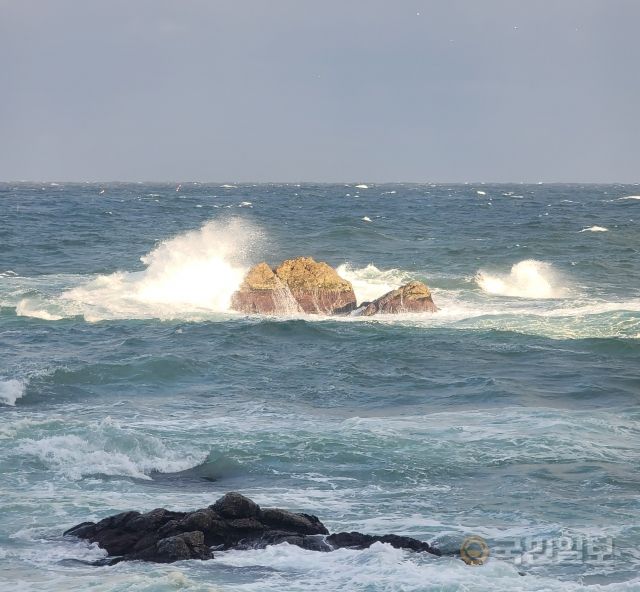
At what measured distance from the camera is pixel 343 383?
63.5ft

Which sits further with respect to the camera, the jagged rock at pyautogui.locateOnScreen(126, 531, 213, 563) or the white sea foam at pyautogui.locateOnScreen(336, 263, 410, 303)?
the white sea foam at pyautogui.locateOnScreen(336, 263, 410, 303)

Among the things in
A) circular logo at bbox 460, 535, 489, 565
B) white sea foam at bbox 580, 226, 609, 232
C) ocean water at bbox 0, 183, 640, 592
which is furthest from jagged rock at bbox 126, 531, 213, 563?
white sea foam at bbox 580, 226, 609, 232

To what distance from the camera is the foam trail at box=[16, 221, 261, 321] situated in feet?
92.3

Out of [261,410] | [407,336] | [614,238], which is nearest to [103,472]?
[261,410]

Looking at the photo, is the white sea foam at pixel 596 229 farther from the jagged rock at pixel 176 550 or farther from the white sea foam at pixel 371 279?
the jagged rock at pixel 176 550

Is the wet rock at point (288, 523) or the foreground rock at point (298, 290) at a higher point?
the foreground rock at point (298, 290)

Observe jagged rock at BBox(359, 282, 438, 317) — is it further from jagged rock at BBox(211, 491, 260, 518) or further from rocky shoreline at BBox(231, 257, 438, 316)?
jagged rock at BBox(211, 491, 260, 518)

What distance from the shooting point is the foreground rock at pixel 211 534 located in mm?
9977

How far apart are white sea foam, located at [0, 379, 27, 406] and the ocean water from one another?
6 centimetres

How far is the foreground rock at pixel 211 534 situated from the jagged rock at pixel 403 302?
16.2 metres

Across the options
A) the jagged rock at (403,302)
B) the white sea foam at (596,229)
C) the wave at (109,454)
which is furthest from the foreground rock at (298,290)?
the white sea foam at (596,229)

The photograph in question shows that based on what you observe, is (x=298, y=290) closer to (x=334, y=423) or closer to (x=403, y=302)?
(x=403, y=302)

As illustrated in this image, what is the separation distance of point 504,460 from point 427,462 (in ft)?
3.40

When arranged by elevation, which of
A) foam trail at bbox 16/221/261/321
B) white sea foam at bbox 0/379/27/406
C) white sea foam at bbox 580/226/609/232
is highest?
white sea foam at bbox 580/226/609/232
